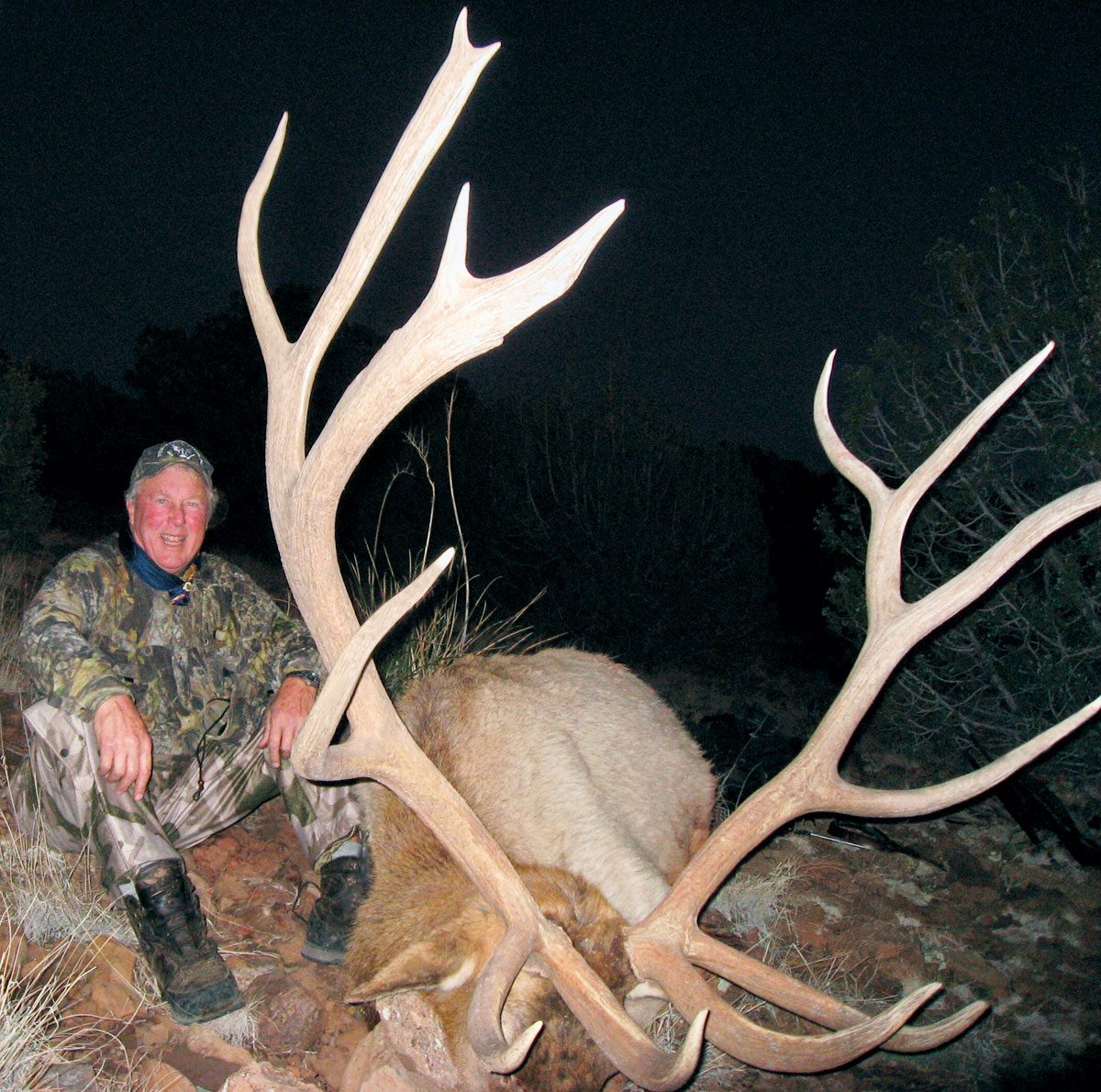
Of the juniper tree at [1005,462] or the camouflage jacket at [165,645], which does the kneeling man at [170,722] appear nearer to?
the camouflage jacket at [165,645]

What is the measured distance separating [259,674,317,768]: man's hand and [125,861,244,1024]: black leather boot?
0.49 meters

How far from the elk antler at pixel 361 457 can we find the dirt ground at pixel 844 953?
81 centimetres

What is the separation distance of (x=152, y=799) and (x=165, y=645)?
0.52 meters

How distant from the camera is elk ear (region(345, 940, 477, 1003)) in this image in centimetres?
206

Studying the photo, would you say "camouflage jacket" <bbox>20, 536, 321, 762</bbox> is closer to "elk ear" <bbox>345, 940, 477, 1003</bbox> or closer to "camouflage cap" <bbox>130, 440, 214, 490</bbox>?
"camouflage cap" <bbox>130, 440, 214, 490</bbox>

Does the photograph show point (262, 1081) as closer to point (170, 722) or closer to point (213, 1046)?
point (213, 1046)

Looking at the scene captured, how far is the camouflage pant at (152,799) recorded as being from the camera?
2461mm

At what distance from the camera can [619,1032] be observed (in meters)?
1.86

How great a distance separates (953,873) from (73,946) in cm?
386

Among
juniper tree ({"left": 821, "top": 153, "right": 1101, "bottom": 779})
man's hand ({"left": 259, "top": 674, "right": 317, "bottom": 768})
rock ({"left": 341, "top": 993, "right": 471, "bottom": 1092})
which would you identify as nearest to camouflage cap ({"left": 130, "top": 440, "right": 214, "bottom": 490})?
man's hand ({"left": 259, "top": 674, "right": 317, "bottom": 768})

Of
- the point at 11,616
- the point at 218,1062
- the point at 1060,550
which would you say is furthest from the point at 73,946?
the point at 1060,550

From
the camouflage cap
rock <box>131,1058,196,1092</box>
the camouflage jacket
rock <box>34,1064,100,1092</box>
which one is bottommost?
rock <box>131,1058,196,1092</box>

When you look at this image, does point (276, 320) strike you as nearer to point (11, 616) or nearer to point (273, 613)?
point (273, 613)

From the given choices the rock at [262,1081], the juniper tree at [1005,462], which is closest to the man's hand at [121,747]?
the rock at [262,1081]
